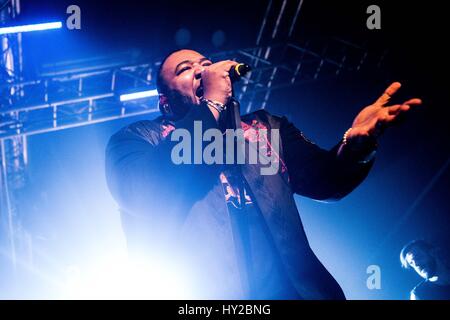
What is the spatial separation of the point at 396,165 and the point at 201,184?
4.26 meters

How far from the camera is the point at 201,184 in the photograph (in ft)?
4.78

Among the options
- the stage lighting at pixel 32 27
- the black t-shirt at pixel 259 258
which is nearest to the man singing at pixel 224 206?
the black t-shirt at pixel 259 258

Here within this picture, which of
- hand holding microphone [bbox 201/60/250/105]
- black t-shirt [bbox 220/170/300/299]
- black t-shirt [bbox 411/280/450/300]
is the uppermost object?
hand holding microphone [bbox 201/60/250/105]

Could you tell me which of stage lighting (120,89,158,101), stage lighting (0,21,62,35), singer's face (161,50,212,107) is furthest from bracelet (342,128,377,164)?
stage lighting (120,89,158,101)

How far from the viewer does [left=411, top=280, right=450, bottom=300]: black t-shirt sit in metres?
4.03

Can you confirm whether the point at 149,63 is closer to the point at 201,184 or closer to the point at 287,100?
the point at 287,100

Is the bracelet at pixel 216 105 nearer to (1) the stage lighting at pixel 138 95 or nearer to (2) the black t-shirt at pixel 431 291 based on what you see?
(1) the stage lighting at pixel 138 95

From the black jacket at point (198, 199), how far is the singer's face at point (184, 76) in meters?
0.31

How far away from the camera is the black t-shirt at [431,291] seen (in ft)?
13.2

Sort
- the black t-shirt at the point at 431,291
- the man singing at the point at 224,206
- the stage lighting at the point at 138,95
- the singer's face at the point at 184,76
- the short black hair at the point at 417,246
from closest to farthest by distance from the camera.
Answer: the man singing at the point at 224,206
the singer's face at the point at 184,76
the black t-shirt at the point at 431,291
the short black hair at the point at 417,246
the stage lighting at the point at 138,95

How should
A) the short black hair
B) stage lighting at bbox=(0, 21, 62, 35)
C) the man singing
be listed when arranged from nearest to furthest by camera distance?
the man singing, stage lighting at bbox=(0, 21, 62, 35), the short black hair

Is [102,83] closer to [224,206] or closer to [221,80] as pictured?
[221,80]

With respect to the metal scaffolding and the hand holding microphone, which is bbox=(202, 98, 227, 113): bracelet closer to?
the hand holding microphone

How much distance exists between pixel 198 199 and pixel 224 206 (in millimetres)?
81
